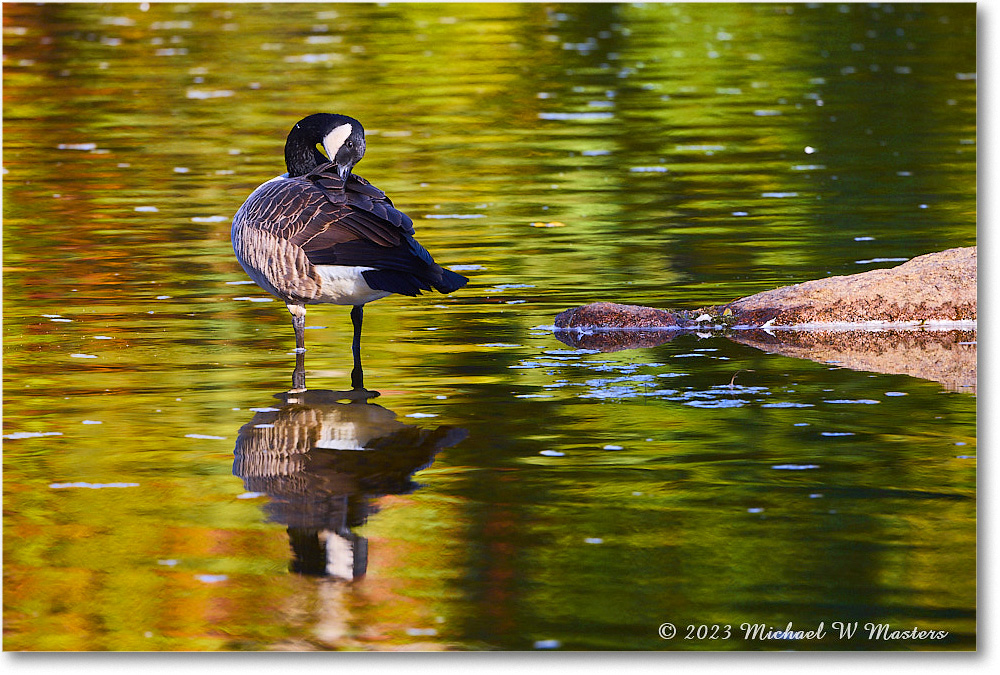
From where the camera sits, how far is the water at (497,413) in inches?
211

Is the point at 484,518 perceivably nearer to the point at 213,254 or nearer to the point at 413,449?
the point at 413,449

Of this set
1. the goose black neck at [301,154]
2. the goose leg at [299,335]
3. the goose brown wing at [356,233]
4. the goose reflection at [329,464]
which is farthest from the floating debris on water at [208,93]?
the goose reflection at [329,464]

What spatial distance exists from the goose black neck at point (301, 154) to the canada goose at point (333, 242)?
14cm

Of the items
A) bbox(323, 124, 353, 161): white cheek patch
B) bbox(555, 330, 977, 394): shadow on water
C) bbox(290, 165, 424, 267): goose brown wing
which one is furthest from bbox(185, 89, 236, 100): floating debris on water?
bbox(290, 165, 424, 267): goose brown wing

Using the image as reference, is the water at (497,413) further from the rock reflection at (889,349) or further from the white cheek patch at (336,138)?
the white cheek patch at (336,138)

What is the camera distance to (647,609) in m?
5.25

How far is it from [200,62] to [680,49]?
766 cm

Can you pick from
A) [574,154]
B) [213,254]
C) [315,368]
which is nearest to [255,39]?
[574,154]

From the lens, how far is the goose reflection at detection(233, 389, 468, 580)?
18.9 ft

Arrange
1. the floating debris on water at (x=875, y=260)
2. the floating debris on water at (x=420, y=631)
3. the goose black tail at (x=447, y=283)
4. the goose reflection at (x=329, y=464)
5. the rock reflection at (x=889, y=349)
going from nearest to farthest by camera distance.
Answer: the floating debris on water at (x=420, y=631) < the goose reflection at (x=329, y=464) < the goose black tail at (x=447, y=283) < the rock reflection at (x=889, y=349) < the floating debris on water at (x=875, y=260)

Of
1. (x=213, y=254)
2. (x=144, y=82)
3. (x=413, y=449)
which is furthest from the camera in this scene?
(x=144, y=82)

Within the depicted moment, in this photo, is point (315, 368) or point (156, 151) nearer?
point (315, 368)

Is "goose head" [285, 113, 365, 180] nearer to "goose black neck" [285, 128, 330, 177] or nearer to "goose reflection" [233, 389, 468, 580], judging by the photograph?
"goose black neck" [285, 128, 330, 177]

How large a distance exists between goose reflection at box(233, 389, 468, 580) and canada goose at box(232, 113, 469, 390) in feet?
1.99
